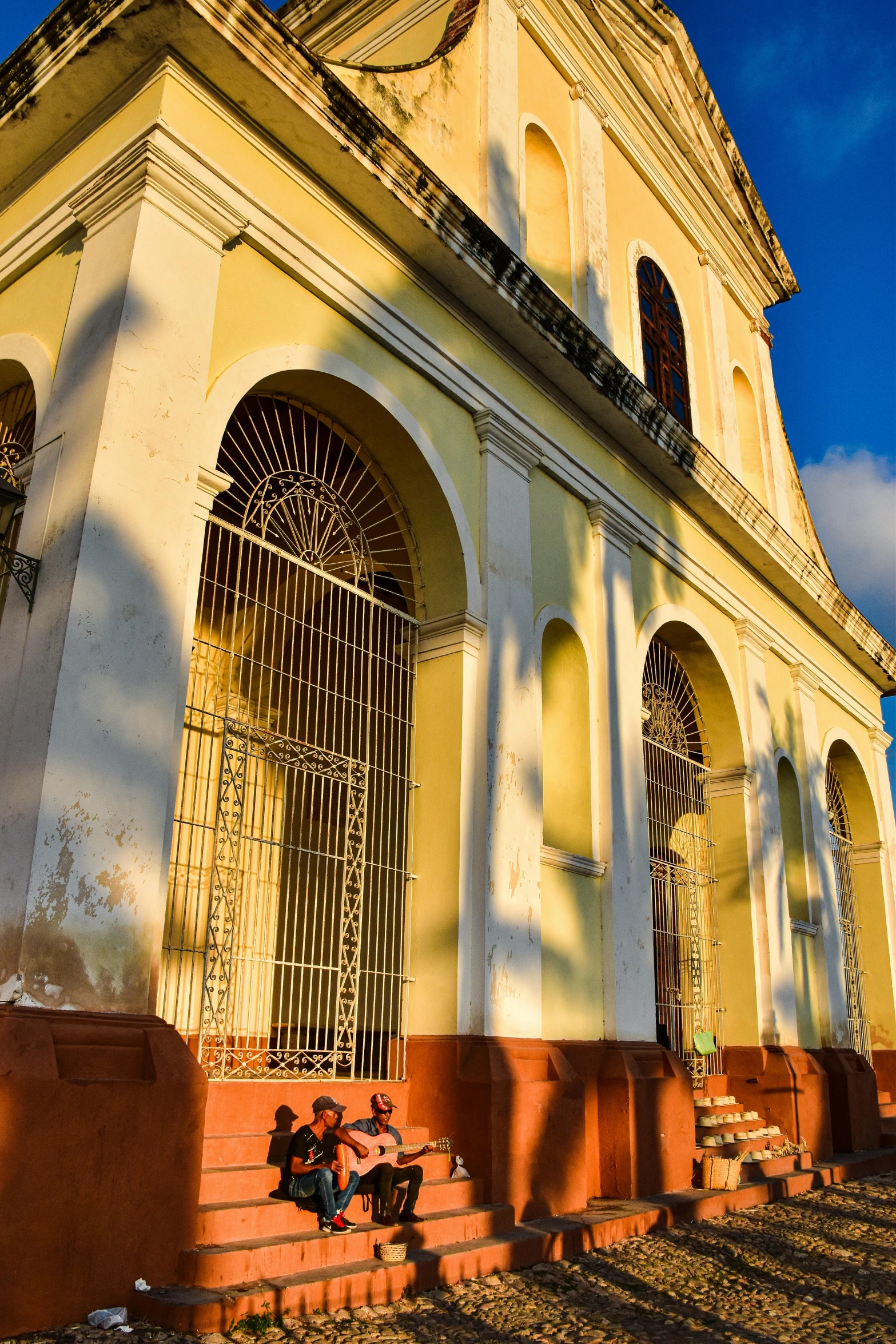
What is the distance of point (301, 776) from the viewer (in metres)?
8.21

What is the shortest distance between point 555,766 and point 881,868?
8096 millimetres

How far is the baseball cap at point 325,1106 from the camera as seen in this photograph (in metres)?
4.80

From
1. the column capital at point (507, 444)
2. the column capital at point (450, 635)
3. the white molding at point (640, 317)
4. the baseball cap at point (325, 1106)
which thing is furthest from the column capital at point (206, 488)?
the white molding at point (640, 317)

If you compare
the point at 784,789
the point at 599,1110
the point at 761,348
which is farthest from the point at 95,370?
the point at 761,348

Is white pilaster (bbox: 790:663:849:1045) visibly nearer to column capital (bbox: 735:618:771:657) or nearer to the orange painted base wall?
column capital (bbox: 735:618:771:657)

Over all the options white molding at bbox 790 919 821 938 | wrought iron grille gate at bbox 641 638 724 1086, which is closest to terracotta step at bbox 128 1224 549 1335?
wrought iron grille gate at bbox 641 638 724 1086

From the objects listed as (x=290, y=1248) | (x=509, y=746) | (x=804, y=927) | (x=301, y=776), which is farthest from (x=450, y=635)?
(x=804, y=927)

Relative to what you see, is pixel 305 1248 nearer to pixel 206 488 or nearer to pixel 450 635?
pixel 206 488

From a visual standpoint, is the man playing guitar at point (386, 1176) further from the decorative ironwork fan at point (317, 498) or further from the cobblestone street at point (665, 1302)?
the decorative ironwork fan at point (317, 498)

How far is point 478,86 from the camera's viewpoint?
8422 millimetres

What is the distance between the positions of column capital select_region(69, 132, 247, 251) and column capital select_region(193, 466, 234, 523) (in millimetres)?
1217

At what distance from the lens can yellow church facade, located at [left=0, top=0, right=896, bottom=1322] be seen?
4.76 meters

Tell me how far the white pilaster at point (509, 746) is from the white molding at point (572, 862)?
0.90 feet

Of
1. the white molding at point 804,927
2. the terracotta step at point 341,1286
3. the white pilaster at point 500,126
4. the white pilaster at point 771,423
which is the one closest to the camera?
the terracotta step at point 341,1286
